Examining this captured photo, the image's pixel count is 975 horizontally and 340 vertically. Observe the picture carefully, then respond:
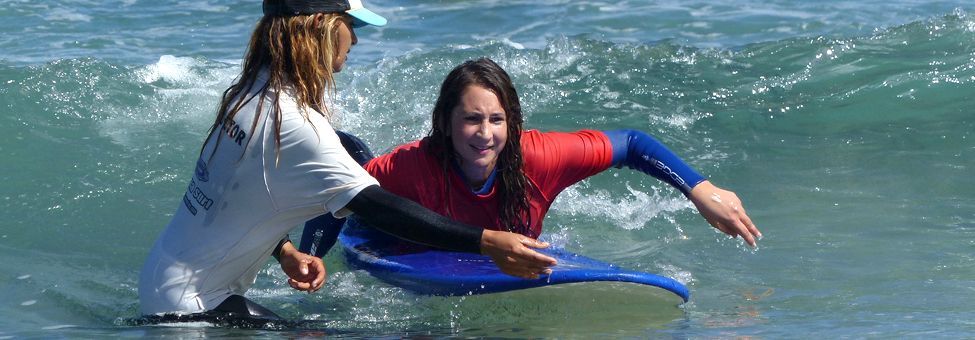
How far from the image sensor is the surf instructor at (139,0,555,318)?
3.54 m

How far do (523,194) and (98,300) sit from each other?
1.91 metres

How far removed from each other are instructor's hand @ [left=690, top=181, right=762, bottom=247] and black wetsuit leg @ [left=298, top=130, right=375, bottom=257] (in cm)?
147

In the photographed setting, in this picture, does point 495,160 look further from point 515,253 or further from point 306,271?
point 515,253

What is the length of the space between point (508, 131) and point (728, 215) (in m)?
0.88

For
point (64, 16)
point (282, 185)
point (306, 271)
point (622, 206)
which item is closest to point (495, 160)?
point (306, 271)

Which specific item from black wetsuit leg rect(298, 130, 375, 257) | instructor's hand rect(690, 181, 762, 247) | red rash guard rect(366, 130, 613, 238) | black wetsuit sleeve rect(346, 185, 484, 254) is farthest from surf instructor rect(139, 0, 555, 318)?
black wetsuit leg rect(298, 130, 375, 257)

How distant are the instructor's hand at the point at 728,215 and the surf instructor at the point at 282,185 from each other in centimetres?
91

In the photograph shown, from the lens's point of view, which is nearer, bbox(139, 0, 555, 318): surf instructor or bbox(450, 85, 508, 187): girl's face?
bbox(139, 0, 555, 318): surf instructor

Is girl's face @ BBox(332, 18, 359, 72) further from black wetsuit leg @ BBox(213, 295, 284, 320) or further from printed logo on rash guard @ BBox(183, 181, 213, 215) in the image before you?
black wetsuit leg @ BBox(213, 295, 284, 320)

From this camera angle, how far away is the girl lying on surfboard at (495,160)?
448 centimetres

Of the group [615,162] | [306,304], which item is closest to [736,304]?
[615,162]

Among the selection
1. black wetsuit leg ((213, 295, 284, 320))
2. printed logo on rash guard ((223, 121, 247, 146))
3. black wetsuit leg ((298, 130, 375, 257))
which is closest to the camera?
printed logo on rash guard ((223, 121, 247, 146))

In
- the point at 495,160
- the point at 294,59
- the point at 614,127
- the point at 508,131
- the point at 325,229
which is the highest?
the point at 294,59

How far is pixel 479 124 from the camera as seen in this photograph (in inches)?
176
